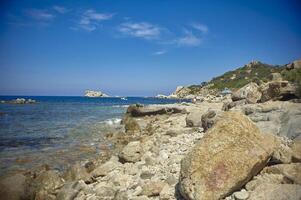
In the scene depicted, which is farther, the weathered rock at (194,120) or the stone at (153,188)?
the weathered rock at (194,120)

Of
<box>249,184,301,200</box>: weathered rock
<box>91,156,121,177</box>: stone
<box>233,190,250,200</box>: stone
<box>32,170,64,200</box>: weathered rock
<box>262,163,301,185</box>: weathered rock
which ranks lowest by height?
<box>32,170,64,200</box>: weathered rock

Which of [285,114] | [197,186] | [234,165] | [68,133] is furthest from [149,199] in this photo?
[68,133]

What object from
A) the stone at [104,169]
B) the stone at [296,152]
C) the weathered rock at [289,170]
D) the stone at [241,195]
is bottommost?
the stone at [104,169]

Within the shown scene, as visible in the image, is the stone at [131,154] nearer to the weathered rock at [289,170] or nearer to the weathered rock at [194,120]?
the weathered rock at [289,170]

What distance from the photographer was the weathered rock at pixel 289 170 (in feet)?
20.1

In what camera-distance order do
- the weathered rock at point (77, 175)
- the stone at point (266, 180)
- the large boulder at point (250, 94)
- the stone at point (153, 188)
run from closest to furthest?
the stone at point (266, 180)
the stone at point (153, 188)
the weathered rock at point (77, 175)
the large boulder at point (250, 94)

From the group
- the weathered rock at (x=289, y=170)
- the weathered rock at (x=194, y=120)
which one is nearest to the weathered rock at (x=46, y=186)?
the weathered rock at (x=289, y=170)

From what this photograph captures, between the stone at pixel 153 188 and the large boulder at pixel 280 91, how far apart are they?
8.91 metres

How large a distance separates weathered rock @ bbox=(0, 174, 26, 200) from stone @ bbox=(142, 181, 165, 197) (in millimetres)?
4174

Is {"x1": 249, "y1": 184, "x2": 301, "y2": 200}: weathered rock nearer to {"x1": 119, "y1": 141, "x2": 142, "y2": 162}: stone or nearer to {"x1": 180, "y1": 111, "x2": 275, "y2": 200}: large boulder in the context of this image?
{"x1": 180, "y1": 111, "x2": 275, "y2": 200}: large boulder

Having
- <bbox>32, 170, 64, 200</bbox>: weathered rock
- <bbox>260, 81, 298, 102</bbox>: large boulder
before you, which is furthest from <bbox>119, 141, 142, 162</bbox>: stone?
<bbox>260, 81, 298, 102</bbox>: large boulder

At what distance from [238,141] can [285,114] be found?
15.2 feet

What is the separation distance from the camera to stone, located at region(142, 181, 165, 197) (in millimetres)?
7418

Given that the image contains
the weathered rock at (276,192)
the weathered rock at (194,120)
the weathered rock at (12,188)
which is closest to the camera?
the weathered rock at (276,192)
